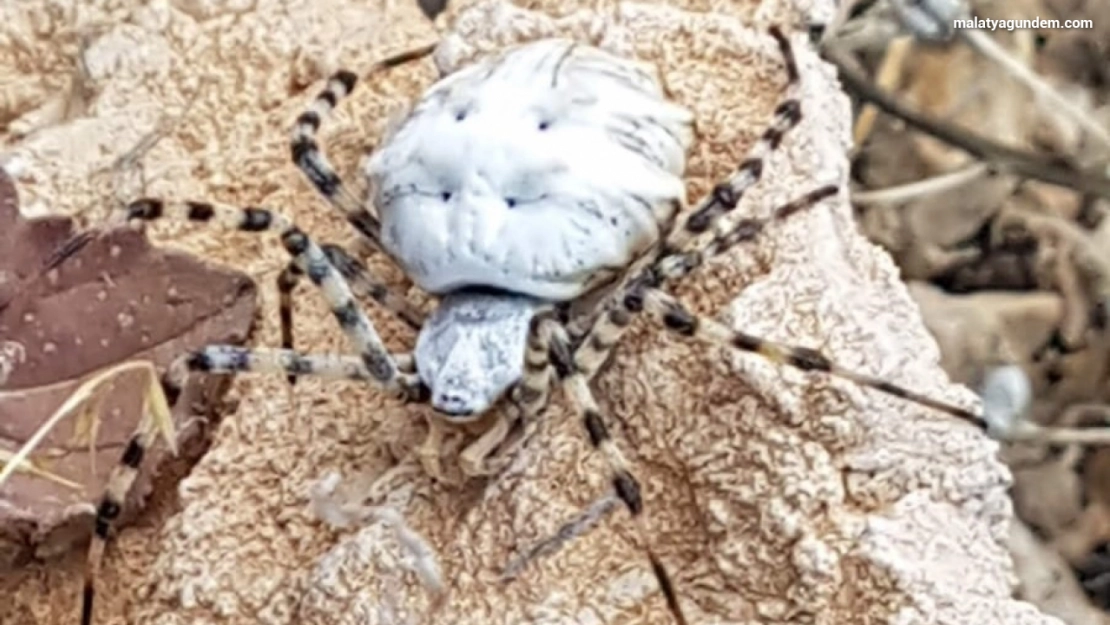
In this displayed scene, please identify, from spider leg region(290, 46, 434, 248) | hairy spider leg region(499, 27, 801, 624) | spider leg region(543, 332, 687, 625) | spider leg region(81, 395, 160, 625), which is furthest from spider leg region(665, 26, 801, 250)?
spider leg region(81, 395, 160, 625)

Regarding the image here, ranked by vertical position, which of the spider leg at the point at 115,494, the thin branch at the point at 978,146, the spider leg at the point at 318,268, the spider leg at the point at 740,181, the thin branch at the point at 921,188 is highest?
the spider leg at the point at 740,181

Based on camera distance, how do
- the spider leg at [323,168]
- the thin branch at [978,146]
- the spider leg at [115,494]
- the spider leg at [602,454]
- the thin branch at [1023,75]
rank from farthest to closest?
the thin branch at [978,146], the thin branch at [1023,75], the spider leg at [323,168], the spider leg at [115,494], the spider leg at [602,454]

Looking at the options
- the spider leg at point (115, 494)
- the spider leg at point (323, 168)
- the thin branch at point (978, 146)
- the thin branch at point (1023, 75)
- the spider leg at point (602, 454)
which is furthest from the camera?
the thin branch at point (978, 146)

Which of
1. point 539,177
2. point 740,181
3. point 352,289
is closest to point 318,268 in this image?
point 352,289

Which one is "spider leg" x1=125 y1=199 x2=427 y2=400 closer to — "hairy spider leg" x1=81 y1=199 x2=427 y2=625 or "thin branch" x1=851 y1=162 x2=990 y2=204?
"hairy spider leg" x1=81 y1=199 x2=427 y2=625

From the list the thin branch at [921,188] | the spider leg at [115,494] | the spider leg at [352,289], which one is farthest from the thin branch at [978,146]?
the spider leg at [115,494]

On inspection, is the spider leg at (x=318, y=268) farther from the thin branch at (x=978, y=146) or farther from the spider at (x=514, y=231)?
the thin branch at (x=978, y=146)

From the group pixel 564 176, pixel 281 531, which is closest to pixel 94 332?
pixel 281 531

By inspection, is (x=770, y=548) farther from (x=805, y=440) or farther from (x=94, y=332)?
(x=94, y=332)
